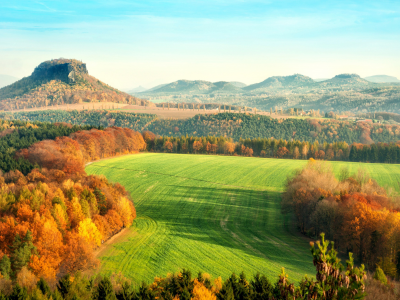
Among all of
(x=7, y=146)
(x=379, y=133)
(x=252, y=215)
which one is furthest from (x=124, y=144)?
(x=379, y=133)

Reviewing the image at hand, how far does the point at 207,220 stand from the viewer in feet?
199

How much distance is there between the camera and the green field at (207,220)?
4181cm

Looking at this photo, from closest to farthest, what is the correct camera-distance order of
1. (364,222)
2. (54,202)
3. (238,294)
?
(238,294) < (364,222) < (54,202)

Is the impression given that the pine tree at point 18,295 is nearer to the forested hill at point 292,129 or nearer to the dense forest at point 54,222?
the dense forest at point 54,222

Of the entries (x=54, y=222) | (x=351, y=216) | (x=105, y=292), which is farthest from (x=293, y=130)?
(x=105, y=292)

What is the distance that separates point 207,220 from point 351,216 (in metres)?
25.3

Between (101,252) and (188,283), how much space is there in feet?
73.9

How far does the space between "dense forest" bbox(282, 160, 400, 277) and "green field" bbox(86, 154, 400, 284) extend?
4.41m

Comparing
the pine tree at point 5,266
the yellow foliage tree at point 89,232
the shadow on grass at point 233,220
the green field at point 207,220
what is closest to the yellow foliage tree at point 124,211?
the green field at point 207,220

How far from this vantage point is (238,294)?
26250 millimetres

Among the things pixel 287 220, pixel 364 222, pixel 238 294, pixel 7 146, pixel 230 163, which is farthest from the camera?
pixel 230 163

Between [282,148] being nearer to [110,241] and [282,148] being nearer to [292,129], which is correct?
[292,129]

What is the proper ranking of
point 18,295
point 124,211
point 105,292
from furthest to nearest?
1. point 124,211
2. point 105,292
3. point 18,295

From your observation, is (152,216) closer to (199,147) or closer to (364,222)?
(364,222)
